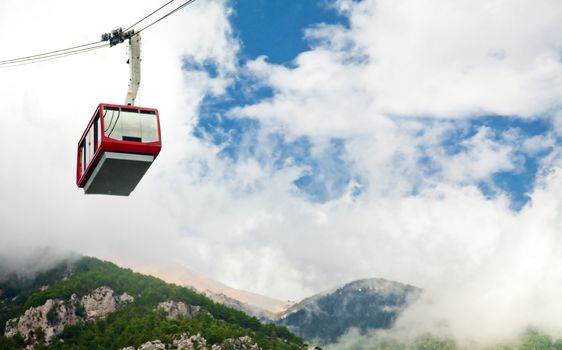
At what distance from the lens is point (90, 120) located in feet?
217

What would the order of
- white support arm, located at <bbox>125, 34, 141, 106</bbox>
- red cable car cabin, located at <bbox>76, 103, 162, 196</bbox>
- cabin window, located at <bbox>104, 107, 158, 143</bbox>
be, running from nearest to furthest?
red cable car cabin, located at <bbox>76, 103, 162, 196</bbox>
cabin window, located at <bbox>104, 107, 158, 143</bbox>
white support arm, located at <bbox>125, 34, 141, 106</bbox>

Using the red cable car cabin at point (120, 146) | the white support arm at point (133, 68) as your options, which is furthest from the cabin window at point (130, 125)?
the white support arm at point (133, 68)

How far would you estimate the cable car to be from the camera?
201ft

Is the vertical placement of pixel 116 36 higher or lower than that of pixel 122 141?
higher

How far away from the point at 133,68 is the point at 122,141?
757 cm

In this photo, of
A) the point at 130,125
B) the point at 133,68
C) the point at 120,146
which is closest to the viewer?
the point at 120,146

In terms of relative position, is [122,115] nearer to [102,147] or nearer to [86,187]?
[102,147]

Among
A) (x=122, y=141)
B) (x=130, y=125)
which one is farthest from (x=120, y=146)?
(x=130, y=125)

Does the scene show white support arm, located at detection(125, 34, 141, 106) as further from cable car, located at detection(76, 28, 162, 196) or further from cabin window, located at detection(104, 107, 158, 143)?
cabin window, located at detection(104, 107, 158, 143)

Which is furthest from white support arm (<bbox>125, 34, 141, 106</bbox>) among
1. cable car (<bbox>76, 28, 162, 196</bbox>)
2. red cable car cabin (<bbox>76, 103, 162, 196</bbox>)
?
red cable car cabin (<bbox>76, 103, 162, 196</bbox>)

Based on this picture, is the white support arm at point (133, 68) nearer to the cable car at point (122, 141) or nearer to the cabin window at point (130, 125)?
the cable car at point (122, 141)

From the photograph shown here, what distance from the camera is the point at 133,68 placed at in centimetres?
6406

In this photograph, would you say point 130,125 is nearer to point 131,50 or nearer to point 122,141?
point 122,141

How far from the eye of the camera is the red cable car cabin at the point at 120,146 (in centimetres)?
6119
